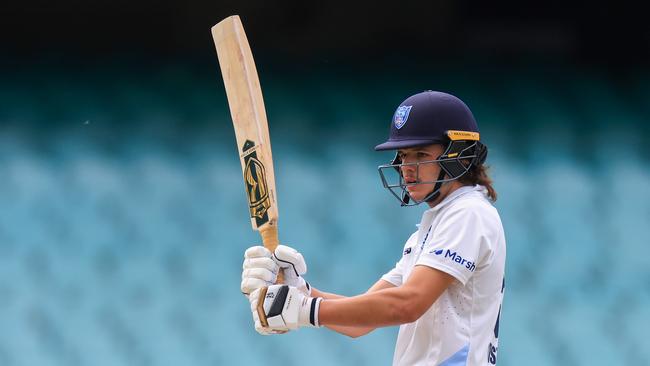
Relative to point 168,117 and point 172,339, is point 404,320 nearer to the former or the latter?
point 172,339

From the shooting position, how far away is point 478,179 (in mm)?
2094

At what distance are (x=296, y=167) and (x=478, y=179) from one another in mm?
2088

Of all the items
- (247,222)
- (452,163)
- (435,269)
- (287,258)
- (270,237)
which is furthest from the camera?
(247,222)

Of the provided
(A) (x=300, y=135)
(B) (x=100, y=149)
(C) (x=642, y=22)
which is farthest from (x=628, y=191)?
(B) (x=100, y=149)

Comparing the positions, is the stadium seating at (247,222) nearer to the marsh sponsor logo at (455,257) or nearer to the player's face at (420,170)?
the player's face at (420,170)

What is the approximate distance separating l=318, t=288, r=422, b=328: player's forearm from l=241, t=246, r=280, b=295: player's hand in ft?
0.57

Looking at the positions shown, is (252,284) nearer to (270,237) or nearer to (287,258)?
(287,258)

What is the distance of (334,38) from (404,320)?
2.55 m

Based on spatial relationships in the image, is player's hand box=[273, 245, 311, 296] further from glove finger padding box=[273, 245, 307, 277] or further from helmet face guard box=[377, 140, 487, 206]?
helmet face guard box=[377, 140, 487, 206]

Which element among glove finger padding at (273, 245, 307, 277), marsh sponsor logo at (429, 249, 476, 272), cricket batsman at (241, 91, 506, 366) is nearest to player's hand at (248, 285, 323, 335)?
cricket batsman at (241, 91, 506, 366)

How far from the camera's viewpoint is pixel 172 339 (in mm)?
3867

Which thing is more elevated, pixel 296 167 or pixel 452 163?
pixel 452 163

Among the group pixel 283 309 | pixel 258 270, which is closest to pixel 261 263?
pixel 258 270

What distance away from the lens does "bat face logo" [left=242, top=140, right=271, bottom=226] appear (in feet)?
7.49
